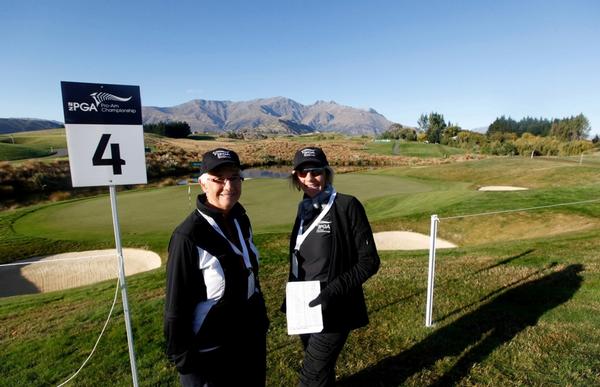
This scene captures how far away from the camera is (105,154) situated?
348 centimetres

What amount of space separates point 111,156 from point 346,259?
2685mm

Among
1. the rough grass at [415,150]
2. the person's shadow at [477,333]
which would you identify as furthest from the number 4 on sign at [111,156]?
the rough grass at [415,150]

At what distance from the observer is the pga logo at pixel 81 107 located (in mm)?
3204

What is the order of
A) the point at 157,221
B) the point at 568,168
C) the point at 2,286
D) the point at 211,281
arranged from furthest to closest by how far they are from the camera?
the point at 568,168, the point at 157,221, the point at 2,286, the point at 211,281

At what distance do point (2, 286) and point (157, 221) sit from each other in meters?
5.90

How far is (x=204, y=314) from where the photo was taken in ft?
7.85

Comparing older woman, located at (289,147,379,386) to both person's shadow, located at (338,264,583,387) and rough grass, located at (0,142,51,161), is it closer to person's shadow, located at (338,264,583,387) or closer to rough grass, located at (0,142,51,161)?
person's shadow, located at (338,264,583,387)

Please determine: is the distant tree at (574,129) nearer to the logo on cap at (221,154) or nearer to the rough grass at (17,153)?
the logo on cap at (221,154)

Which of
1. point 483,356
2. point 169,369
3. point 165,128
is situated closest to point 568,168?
point 483,356

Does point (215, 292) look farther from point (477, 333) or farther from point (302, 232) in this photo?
point (477, 333)

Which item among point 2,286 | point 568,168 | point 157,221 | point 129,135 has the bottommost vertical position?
point 2,286

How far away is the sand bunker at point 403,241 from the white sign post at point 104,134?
10.6m

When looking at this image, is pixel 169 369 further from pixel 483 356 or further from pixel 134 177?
pixel 483 356

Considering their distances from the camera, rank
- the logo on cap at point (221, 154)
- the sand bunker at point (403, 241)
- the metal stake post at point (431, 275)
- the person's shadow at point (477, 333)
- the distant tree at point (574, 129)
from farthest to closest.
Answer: the distant tree at point (574, 129) < the sand bunker at point (403, 241) < the metal stake post at point (431, 275) < the person's shadow at point (477, 333) < the logo on cap at point (221, 154)
